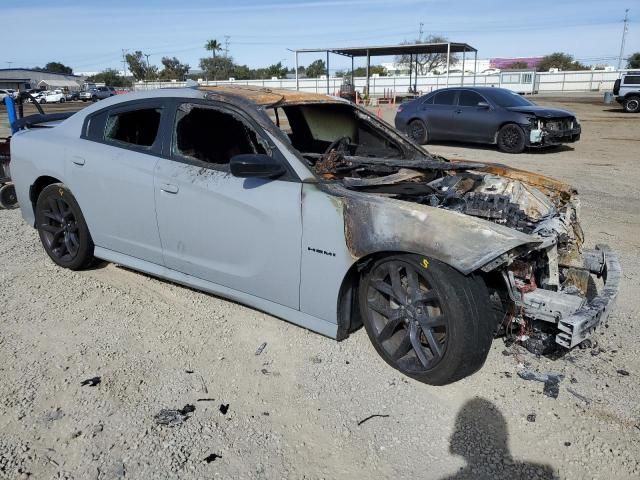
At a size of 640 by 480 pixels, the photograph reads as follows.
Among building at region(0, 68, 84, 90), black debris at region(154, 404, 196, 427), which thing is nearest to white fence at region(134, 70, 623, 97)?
black debris at region(154, 404, 196, 427)

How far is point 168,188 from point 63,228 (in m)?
1.62

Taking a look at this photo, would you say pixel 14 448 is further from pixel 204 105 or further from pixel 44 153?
pixel 44 153

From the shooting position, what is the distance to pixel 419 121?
14.7 metres

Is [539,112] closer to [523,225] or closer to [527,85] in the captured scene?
[523,225]

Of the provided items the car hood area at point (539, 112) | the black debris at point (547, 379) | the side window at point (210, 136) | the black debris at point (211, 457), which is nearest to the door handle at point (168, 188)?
the side window at point (210, 136)

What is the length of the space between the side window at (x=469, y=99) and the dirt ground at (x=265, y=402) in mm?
9774

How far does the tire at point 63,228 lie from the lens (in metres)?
4.71

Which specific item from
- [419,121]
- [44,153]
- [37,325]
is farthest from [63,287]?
[419,121]

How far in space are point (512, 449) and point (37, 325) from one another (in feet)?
11.0

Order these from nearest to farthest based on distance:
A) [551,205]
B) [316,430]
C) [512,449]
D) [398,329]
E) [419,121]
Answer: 1. [512,449]
2. [316,430]
3. [398,329]
4. [551,205]
5. [419,121]

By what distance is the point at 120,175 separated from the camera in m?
4.18

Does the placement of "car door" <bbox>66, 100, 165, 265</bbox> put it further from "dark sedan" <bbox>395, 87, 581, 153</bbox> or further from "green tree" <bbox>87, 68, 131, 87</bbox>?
"green tree" <bbox>87, 68, 131, 87</bbox>

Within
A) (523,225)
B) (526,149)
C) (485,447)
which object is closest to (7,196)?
(523,225)

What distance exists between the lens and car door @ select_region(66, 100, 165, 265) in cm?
408
